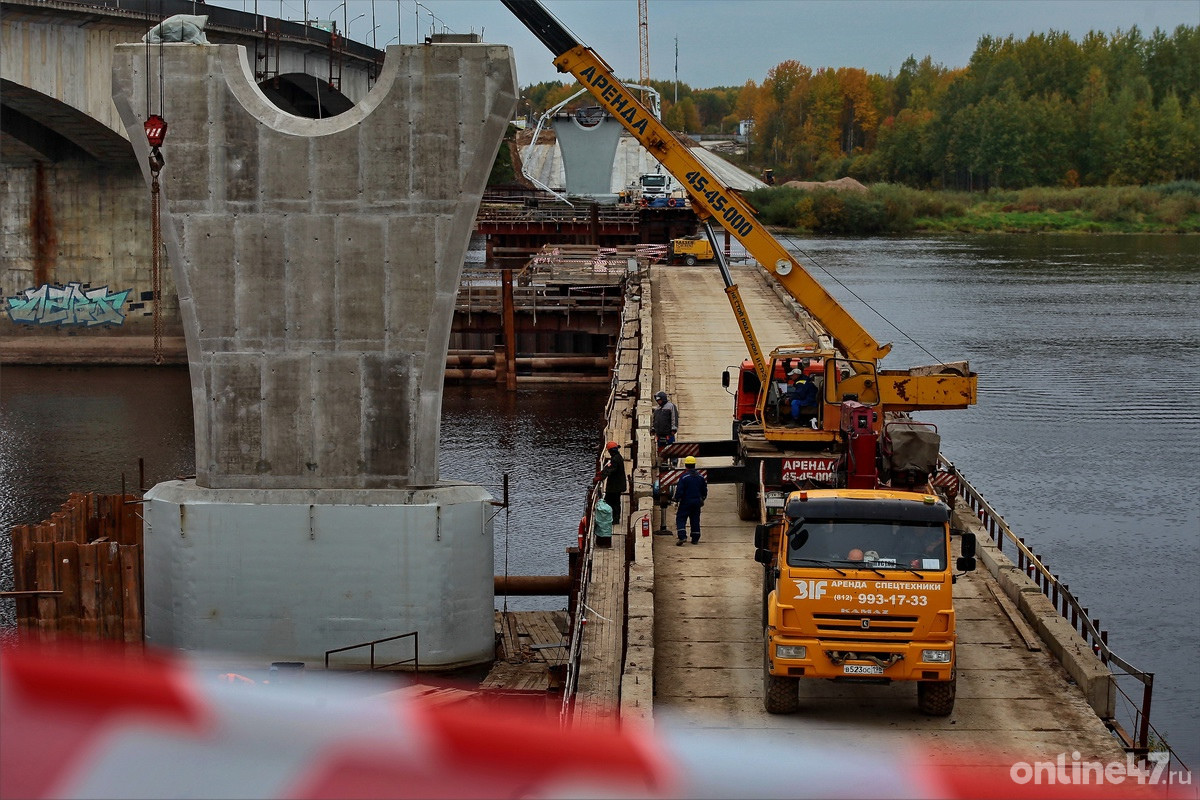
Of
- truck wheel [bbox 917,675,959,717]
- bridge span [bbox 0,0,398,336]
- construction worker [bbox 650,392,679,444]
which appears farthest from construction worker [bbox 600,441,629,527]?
bridge span [bbox 0,0,398,336]

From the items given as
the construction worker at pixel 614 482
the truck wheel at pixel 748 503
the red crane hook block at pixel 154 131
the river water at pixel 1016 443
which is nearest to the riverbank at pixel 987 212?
the river water at pixel 1016 443

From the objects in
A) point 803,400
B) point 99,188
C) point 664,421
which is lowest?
point 664,421

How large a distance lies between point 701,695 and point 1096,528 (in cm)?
2195

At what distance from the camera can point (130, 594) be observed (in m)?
21.5

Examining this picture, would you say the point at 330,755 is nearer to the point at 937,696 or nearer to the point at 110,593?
the point at 937,696

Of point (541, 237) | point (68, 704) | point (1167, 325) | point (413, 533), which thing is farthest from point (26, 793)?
point (541, 237)

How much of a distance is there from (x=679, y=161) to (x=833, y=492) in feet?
44.4

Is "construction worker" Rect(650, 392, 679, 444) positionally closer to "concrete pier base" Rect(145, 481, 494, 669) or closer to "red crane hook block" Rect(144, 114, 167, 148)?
"concrete pier base" Rect(145, 481, 494, 669)

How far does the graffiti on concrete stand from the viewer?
58.9m

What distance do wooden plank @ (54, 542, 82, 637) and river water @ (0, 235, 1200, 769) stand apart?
4932 millimetres

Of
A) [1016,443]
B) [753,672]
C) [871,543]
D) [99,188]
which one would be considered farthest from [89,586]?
[99,188]

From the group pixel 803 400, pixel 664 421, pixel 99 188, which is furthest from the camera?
pixel 99 188

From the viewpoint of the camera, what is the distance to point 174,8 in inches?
1940

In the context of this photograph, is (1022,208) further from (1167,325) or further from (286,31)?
(286,31)
